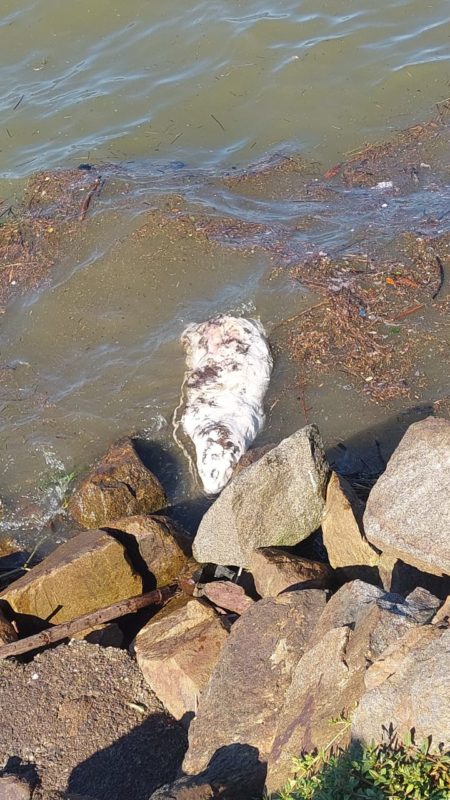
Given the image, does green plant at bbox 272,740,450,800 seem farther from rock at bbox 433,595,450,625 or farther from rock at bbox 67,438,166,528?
rock at bbox 67,438,166,528

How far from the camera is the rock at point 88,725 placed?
4.30m

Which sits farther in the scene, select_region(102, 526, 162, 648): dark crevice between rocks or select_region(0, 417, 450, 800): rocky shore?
select_region(102, 526, 162, 648): dark crevice between rocks

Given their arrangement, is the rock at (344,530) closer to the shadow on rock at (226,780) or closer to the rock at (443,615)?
the rock at (443,615)

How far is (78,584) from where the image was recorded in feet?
17.5

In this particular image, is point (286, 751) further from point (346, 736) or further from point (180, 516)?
point (180, 516)

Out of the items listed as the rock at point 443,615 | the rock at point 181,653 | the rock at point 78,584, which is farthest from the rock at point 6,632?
the rock at point 443,615

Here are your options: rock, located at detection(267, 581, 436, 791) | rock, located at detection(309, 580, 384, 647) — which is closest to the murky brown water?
rock, located at detection(309, 580, 384, 647)

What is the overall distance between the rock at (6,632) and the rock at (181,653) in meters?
0.83

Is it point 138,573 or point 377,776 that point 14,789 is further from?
point 377,776

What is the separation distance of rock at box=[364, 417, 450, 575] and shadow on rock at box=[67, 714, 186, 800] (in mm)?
1532

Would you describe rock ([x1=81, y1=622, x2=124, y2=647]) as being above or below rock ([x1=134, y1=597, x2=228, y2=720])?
below

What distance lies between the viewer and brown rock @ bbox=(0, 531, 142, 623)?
5320 millimetres

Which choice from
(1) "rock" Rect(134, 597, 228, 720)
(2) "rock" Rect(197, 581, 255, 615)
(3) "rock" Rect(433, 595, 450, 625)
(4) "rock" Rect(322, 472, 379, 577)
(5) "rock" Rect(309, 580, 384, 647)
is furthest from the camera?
(2) "rock" Rect(197, 581, 255, 615)

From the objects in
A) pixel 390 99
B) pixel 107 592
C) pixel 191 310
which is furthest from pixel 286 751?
pixel 390 99
